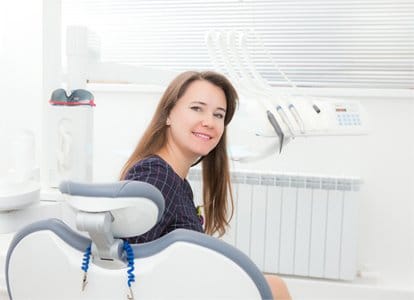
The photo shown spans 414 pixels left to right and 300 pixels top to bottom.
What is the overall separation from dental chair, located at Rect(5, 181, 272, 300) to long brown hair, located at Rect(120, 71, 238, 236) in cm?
49

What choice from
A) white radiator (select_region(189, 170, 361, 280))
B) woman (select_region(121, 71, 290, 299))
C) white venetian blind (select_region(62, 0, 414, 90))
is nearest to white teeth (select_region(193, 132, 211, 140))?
woman (select_region(121, 71, 290, 299))

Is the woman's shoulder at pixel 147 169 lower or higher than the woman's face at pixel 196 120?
lower

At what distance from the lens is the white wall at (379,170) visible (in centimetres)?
237

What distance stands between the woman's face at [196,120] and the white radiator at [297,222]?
42.4 inches

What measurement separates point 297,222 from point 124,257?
5.87 feet

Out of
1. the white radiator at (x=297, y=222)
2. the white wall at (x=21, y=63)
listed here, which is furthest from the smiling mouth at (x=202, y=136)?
the white wall at (x=21, y=63)

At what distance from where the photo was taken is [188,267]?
2.20 feet

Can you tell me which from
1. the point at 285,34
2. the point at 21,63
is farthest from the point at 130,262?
the point at 21,63

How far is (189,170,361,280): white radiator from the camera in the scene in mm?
2350

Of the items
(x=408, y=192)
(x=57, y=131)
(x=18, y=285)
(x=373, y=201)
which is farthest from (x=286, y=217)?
(x=18, y=285)

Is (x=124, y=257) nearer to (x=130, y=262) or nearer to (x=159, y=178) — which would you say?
(x=130, y=262)

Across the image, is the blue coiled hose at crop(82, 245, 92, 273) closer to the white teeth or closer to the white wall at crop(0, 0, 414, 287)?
the white teeth

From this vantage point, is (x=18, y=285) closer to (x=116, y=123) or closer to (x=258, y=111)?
(x=258, y=111)

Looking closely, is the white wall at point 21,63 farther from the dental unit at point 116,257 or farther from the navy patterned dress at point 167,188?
the dental unit at point 116,257
